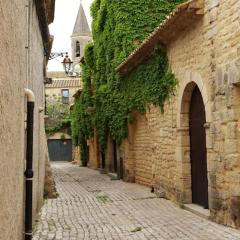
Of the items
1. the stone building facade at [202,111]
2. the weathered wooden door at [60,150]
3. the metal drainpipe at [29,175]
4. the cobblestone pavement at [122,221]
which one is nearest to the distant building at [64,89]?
the weathered wooden door at [60,150]

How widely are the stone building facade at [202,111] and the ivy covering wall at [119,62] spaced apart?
550 mm

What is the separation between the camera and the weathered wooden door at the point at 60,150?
43.9 metres

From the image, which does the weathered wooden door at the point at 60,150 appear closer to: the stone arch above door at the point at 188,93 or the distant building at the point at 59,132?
the distant building at the point at 59,132

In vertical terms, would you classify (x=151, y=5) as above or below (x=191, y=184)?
above

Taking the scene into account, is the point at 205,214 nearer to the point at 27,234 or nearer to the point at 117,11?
the point at 27,234

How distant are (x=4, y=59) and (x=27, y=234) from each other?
9.54 feet

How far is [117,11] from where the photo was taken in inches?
659

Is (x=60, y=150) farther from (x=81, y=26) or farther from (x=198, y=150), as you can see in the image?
(x=198, y=150)

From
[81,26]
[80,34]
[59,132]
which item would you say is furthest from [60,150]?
[81,26]

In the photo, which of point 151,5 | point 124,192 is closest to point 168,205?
point 124,192

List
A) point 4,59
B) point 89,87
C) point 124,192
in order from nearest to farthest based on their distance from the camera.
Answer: point 4,59
point 124,192
point 89,87

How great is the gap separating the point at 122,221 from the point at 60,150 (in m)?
36.3

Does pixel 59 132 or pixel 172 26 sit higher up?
pixel 172 26

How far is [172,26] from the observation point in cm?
998
